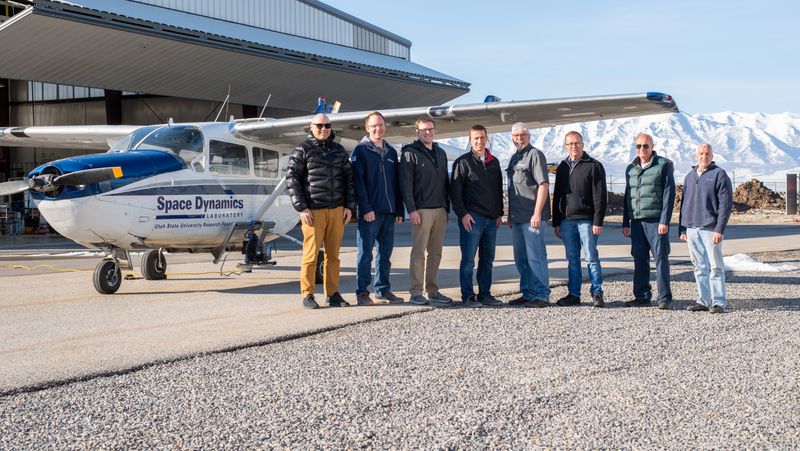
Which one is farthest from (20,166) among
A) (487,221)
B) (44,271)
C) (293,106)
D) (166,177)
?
(487,221)

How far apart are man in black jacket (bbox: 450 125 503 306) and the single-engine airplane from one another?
212 centimetres

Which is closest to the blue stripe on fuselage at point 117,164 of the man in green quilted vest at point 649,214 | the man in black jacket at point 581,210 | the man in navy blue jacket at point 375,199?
the man in navy blue jacket at point 375,199

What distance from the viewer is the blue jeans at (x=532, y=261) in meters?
7.77

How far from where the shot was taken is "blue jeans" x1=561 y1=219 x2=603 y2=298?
7734 mm

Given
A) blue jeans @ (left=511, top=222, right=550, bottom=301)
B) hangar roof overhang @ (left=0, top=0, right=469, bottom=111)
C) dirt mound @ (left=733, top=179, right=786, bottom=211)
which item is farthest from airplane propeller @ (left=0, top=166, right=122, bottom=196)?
dirt mound @ (left=733, top=179, right=786, bottom=211)

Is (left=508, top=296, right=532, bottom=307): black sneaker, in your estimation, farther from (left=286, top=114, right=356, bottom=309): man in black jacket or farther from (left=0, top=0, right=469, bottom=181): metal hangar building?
(left=0, top=0, right=469, bottom=181): metal hangar building

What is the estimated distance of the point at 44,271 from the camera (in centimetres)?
1258

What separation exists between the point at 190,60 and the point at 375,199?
2064cm

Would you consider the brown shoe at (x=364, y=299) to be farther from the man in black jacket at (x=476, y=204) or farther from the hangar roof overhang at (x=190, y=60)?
the hangar roof overhang at (x=190, y=60)

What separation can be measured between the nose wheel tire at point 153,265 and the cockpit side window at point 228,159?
5.67ft

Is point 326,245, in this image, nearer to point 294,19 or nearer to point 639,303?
point 639,303

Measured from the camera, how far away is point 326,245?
797cm

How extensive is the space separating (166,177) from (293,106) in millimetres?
24005

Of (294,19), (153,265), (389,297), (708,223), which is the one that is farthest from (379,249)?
(294,19)
